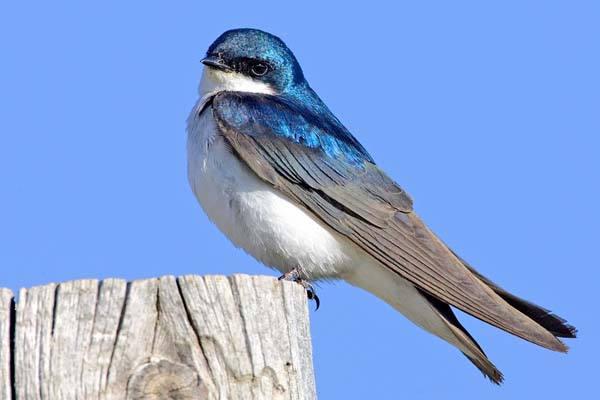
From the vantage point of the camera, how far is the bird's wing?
4.60 metres

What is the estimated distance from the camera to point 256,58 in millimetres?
5352

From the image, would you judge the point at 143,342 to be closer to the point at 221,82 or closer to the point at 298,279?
the point at 298,279

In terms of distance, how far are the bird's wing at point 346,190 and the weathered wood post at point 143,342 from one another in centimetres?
206

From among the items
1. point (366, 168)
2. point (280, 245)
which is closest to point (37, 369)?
point (280, 245)

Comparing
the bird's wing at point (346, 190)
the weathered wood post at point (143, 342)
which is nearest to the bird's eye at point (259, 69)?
the bird's wing at point (346, 190)

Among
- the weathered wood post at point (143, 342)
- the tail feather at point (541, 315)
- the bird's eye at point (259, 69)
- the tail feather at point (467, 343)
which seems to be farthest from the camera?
the bird's eye at point (259, 69)

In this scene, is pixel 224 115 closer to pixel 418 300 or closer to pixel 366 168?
pixel 366 168

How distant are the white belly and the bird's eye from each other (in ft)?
2.31

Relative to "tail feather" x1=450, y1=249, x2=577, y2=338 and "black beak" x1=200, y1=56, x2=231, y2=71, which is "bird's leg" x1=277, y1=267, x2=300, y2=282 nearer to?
Answer: "tail feather" x1=450, y1=249, x2=577, y2=338

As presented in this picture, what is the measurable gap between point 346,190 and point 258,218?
1.80ft

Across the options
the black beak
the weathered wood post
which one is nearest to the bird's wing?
the black beak

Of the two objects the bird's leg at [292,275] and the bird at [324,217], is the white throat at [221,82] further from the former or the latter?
the bird's leg at [292,275]

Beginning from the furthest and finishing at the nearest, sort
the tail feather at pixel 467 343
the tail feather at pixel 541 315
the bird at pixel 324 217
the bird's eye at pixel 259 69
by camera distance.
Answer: the bird's eye at pixel 259 69
the bird at pixel 324 217
the tail feather at pixel 467 343
the tail feather at pixel 541 315

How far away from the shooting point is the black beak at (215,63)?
5203mm
